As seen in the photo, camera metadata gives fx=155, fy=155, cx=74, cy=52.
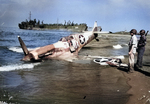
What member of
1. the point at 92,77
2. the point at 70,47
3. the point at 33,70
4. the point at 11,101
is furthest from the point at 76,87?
the point at 70,47

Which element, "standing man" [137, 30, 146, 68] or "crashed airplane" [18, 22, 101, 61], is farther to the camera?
"crashed airplane" [18, 22, 101, 61]

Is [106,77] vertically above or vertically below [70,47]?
below

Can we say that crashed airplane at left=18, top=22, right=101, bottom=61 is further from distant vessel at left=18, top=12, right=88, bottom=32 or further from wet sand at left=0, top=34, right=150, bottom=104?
distant vessel at left=18, top=12, right=88, bottom=32

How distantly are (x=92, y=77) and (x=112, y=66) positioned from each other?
2694 mm

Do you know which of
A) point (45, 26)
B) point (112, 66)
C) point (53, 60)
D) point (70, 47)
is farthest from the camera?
point (45, 26)

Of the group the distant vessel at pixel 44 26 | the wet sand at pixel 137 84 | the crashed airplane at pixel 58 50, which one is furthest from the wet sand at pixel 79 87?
the distant vessel at pixel 44 26

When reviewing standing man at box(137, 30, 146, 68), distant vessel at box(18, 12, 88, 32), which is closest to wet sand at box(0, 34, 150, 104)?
standing man at box(137, 30, 146, 68)

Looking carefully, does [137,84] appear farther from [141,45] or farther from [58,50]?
[58,50]

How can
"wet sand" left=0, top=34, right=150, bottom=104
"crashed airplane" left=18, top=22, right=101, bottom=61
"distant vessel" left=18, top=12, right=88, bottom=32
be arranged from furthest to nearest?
1. "distant vessel" left=18, top=12, right=88, bottom=32
2. "crashed airplane" left=18, top=22, right=101, bottom=61
3. "wet sand" left=0, top=34, right=150, bottom=104

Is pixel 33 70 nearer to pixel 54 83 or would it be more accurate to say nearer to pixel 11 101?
pixel 54 83

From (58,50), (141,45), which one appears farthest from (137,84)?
(58,50)

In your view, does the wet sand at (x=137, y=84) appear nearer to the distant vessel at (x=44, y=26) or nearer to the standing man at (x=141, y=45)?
the standing man at (x=141, y=45)

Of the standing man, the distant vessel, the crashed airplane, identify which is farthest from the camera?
the distant vessel

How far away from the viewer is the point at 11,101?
16.0ft
